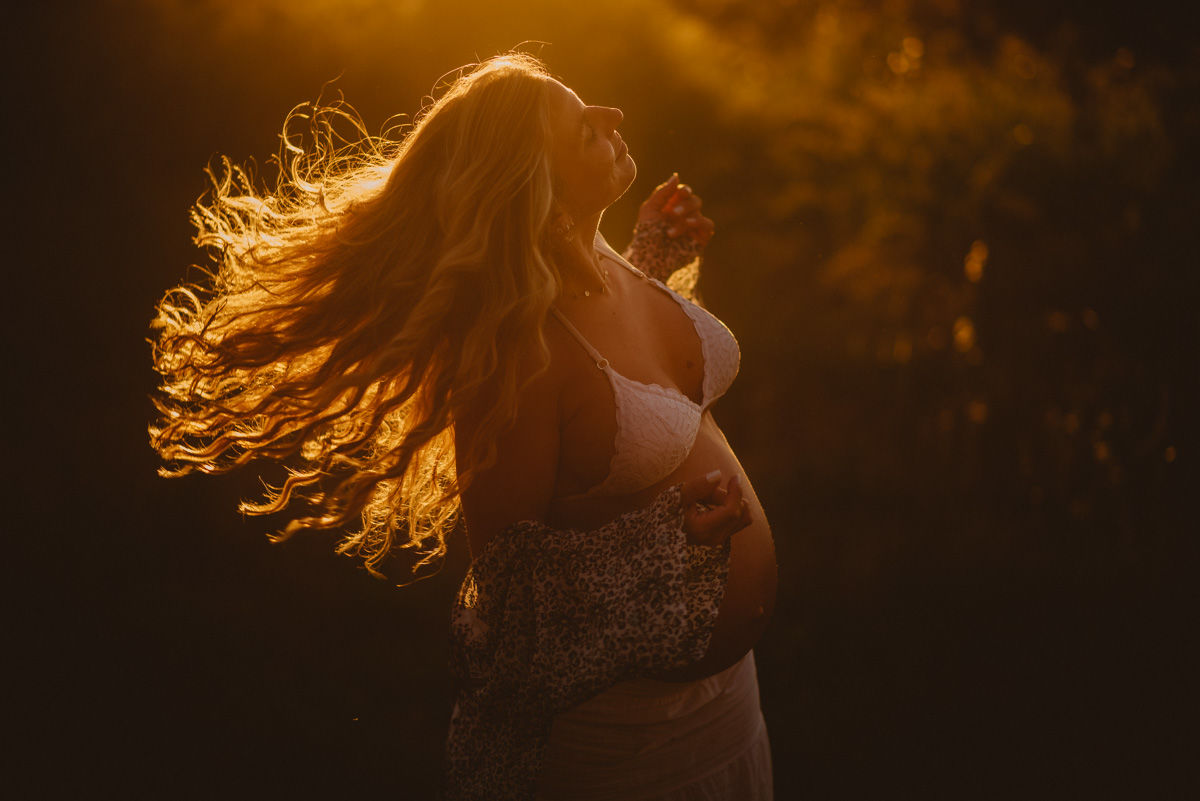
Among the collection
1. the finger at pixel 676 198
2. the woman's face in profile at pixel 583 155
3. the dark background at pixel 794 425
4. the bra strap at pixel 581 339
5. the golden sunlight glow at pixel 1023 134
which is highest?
the woman's face in profile at pixel 583 155

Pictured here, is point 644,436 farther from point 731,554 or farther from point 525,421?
point 731,554

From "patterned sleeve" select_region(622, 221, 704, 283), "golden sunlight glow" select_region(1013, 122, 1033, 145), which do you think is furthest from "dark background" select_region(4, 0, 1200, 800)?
"patterned sleeve" select_region(622, 221, 704, 283)

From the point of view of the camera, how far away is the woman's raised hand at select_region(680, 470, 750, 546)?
165cm

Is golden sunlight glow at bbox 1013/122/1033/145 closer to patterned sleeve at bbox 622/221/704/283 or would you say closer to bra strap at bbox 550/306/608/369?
patterned sleeve at bbox 622/221/704/283

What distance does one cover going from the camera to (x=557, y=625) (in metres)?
1.68

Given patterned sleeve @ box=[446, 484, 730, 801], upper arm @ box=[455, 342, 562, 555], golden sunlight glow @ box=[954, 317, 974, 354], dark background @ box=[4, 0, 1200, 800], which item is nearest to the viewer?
patterned sleeve @ box=[446, 484, 730, 801]

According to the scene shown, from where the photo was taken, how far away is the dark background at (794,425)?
352cm

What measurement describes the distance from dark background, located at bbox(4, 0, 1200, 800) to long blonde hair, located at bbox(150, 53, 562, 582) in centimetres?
188

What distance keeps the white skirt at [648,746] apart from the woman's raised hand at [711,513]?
0.44 meters

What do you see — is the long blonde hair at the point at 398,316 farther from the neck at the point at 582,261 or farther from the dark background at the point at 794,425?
the dark background at the point at 794,425

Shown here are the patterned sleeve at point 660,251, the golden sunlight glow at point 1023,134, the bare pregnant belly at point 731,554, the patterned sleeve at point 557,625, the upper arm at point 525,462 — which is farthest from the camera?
the golden sunlight glow at point 1023,134

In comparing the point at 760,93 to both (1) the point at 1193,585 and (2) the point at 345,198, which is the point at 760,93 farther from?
(2) the point at 345,198

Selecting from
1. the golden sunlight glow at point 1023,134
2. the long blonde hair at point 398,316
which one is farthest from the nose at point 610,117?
the golden sunlight glow at point 1023,134

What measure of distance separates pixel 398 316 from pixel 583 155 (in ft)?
1.69
